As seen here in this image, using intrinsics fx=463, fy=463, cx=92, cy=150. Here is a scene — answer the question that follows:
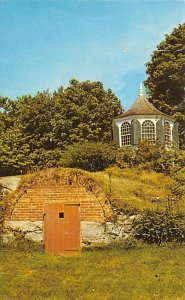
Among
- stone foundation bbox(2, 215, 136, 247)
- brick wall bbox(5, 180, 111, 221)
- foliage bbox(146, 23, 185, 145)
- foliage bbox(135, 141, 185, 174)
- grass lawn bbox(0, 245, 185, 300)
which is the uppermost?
foliage bbox(146, 23, 185, 145)

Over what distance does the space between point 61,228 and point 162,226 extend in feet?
11.8

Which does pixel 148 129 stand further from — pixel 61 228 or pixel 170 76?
pixel 61 228

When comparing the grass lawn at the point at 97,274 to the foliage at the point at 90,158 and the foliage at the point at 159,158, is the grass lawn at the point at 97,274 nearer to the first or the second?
the foliage at the point at 159,158

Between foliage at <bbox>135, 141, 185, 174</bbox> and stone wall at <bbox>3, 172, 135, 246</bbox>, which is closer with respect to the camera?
stone wall at <bbox>3, 172, 135, 246</bbox>

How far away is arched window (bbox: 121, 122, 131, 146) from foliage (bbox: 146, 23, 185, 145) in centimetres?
632

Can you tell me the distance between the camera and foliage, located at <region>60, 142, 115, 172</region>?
26.9 meters

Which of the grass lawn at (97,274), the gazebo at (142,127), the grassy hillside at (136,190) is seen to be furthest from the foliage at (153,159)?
the grass lawn at (97,274)

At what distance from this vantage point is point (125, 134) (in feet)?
108

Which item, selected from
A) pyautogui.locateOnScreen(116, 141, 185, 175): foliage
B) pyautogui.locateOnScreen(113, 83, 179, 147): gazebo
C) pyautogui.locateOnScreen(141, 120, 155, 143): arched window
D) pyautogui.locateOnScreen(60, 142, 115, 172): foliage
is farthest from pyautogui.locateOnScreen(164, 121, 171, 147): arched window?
pyautogui.locateOnScreen(60, 142, 115, 172): foliage

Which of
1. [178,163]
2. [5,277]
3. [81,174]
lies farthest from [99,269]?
[178,163]

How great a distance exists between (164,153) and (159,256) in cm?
1156

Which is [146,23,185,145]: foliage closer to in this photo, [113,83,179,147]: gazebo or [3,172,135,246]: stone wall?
[113,83,179,147]: gazebo

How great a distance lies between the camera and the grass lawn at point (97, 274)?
1172 cm

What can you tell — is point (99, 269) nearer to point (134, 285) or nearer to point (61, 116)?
point (134, 285)
